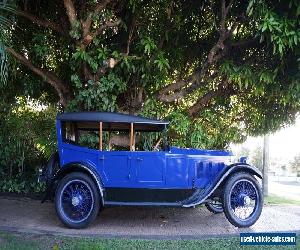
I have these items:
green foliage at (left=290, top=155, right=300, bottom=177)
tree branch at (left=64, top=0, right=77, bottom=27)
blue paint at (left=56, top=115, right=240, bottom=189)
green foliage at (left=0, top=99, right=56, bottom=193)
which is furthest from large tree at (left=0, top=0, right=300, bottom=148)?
green foliage at (left=290, top=155, right=300, bottom=177)

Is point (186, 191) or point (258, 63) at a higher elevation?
point (258, 63)

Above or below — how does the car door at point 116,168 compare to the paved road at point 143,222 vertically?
above

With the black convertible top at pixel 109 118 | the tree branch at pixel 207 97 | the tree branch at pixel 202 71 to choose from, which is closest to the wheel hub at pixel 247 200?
the black convertible top at pixel 109 118

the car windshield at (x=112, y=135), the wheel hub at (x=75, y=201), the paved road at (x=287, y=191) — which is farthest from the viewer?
the paved road at (x=287, y=191)

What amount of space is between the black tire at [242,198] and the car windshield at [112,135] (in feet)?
4.20

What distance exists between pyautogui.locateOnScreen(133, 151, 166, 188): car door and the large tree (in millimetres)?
1744

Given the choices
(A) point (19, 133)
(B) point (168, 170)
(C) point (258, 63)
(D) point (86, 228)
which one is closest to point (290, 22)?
(C) point (258, 63)

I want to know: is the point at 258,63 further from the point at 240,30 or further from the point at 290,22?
the point at 290,22

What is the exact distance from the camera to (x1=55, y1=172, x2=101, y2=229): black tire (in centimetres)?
620

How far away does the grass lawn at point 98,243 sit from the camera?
16.8 ft

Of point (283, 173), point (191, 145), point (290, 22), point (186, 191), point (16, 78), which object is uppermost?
point (290, 22)

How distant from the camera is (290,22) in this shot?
6449 mm

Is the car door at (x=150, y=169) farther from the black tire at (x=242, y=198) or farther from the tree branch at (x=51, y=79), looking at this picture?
the tree branch at (x=51, y=79)

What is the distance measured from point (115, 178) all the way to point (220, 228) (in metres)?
1.86
